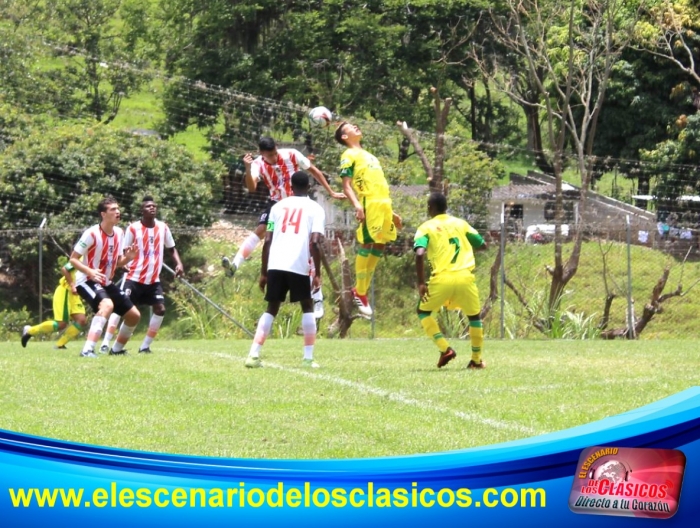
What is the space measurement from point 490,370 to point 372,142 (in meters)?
25.5

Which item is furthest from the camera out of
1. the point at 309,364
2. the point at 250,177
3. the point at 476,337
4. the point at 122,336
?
→ the point at 122,336

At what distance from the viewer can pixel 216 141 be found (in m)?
41.3

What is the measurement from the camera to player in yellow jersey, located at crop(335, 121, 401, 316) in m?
13.4

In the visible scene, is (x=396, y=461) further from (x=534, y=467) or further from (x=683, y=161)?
(x=683, y=161)

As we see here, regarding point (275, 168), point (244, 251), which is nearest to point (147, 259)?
point (244, 251)

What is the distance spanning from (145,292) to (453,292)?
5257mm

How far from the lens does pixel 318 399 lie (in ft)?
29.3

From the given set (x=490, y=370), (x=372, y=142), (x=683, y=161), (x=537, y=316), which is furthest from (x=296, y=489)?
(x=683, y=161)

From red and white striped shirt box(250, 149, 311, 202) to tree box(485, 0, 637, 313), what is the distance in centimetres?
1006

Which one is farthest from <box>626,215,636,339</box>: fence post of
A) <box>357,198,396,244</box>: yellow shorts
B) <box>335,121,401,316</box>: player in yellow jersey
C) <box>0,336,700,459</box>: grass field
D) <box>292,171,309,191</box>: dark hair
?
<box>292,171,309,191</box>: dark hair

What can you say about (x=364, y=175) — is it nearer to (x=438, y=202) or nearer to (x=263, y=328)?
(x=438, y=202)

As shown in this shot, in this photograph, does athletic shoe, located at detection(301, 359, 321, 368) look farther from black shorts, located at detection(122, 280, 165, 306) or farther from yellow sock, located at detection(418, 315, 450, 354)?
black shorts, located at detection(122, 280, 165, 306)

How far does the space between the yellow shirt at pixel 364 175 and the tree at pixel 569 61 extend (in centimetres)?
999

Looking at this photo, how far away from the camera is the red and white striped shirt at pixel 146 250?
14.8 meters
